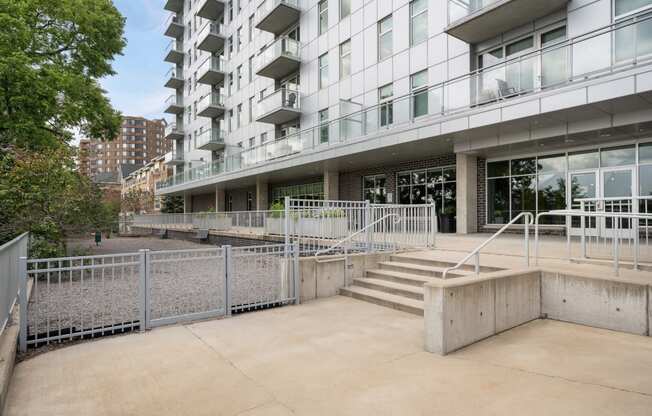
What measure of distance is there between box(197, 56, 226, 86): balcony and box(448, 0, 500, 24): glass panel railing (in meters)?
26.0

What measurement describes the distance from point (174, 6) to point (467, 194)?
46.1 metres

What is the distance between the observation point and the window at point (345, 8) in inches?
846

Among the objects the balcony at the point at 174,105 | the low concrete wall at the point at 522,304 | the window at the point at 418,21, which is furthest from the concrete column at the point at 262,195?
the low concrete wall at the point at 522,304

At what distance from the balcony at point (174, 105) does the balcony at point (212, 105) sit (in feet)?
35.7

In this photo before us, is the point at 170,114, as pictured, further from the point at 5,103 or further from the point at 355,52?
the point at 5,103

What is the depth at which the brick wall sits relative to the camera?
17.6m

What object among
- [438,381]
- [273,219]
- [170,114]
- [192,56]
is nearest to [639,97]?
[438,381]

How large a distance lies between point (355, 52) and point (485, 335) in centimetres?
1862

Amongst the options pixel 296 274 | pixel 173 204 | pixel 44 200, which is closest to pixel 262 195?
pixel 44 200

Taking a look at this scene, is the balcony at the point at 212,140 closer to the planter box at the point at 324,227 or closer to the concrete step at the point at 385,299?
the planter box at the point at 324,227

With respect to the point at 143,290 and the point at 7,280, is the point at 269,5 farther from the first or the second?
the point at 7,280

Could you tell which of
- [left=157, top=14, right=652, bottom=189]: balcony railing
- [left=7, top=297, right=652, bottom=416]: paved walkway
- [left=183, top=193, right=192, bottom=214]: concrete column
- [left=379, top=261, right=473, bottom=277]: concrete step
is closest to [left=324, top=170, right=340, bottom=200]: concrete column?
[left=157, top=14, right=652, bottom=189]: balcony railing

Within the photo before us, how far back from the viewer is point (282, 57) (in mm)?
24281

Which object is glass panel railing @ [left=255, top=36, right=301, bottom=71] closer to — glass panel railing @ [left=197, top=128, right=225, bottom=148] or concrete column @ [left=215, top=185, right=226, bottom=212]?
glass panel railing @ [left=197, top=128, right=225, bottom=148]
